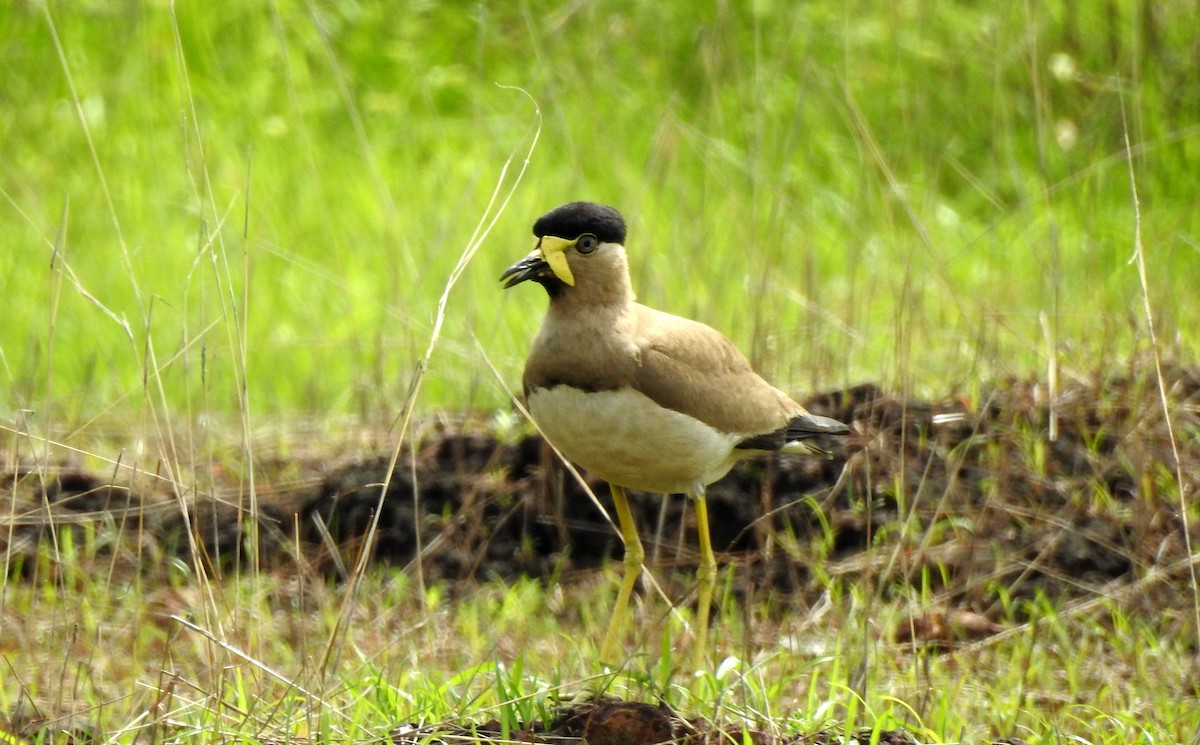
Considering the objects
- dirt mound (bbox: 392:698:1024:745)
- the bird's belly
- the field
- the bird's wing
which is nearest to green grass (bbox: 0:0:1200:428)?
the field

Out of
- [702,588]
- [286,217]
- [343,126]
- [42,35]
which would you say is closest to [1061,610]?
[702,588]

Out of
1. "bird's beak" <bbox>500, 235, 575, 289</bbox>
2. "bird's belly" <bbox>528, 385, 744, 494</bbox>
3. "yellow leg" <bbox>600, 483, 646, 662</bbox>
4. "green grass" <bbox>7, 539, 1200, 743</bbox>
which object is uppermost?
"bird's beak" <bbox>500, 235, 575, 289</bbox>

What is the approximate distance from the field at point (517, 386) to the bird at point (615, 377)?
0.71 feet

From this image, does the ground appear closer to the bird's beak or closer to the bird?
the bird

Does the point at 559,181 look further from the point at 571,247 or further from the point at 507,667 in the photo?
the point at 571,247

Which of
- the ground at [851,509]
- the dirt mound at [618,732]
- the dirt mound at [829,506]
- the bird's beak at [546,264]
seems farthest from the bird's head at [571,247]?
the dirt mound at [829,506]

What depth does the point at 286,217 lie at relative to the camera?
8266 millimetres

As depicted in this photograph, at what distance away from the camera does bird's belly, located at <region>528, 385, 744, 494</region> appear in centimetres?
373

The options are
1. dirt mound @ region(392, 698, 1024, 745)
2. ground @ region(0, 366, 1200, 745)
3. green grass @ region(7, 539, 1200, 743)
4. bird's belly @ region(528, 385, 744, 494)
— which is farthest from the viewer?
ground @ region(0, 366, 1200, 745)

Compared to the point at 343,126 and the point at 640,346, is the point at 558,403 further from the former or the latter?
the point at 343,126

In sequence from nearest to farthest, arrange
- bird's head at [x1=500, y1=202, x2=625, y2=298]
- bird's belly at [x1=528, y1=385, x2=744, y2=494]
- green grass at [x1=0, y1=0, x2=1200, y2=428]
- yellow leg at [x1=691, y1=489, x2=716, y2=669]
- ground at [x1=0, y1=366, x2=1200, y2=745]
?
1. bird's belly at [x1=528, y1=385, x2=744, y2=494]
2. bird's head at [x1=500, y1=202, x2=625, y2=298]
3. yellow leg at [x1=691, y1=489, x2=716, y2=669]
4. ground at [x1=0, y1=366, x2=1200, y2=745]
5. green grass at [x1=0, y1=0, x2=1200, y2=428]

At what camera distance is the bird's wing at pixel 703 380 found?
3826 mm

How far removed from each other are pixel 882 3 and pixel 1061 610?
4809mm

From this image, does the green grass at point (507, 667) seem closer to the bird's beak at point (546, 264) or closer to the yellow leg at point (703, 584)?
the yellow leg at point (703, 584)
